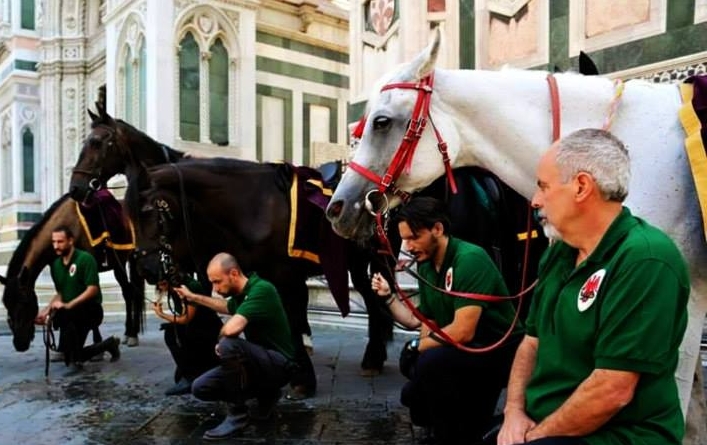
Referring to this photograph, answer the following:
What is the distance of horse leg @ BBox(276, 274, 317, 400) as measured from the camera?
4.39 metres

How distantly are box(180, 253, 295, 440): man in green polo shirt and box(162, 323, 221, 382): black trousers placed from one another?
80 cm

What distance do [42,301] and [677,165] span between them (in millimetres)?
10762

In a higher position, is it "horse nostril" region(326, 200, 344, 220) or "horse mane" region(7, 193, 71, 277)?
"horse nostril" region(326, 200, 344, 220)

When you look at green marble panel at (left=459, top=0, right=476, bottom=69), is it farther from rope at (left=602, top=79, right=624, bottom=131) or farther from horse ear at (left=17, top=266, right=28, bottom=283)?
horse ear at (left=17, top=266, right=28, bottom=283)

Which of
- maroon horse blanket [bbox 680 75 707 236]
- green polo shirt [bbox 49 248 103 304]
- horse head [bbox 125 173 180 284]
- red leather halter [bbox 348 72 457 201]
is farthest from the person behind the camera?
green polo shirt [bbox 49 248 103 304]

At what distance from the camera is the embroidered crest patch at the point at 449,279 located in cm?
276

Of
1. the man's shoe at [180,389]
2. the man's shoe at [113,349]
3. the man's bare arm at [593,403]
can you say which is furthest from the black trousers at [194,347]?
the man's bare arm at [593,403]

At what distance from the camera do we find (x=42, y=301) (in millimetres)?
10672

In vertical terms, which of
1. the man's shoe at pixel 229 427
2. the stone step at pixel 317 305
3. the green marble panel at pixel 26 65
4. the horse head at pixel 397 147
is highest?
the green marble panel at pixel 26 65

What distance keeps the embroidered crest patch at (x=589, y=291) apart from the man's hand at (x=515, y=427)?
1.26 ft

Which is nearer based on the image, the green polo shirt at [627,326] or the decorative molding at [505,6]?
the green polo shirt at [627,326]

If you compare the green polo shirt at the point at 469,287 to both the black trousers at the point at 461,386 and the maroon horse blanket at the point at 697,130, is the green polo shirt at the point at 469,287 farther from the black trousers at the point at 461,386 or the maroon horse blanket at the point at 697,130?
the maroon horse blanket at the point at 697,130

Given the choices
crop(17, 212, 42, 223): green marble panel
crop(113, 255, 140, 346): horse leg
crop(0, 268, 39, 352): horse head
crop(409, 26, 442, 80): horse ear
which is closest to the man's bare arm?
crop(409, 26, 442, 80): horse ear

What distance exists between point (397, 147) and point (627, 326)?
1.20 m
